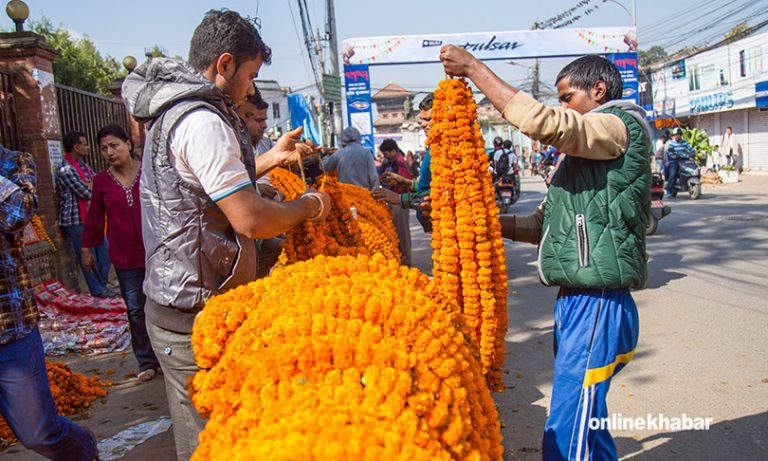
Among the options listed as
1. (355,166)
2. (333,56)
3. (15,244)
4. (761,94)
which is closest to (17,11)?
(355,166)

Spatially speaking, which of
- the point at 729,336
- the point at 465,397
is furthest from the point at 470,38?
the point at 465,397

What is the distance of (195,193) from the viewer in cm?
187

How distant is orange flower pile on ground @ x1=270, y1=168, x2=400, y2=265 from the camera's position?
2754mm

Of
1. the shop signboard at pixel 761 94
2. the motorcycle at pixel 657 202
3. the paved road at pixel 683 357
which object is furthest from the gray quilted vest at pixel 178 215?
the shop signboard at pixel 761 94

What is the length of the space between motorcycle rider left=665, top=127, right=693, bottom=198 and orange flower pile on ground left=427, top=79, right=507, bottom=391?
14363mm

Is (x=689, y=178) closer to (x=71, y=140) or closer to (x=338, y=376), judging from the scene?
(x=71, y=140)

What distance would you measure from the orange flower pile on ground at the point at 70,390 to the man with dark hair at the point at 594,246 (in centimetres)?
359

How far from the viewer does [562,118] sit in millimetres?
2172

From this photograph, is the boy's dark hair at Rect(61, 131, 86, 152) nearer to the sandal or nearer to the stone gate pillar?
the stone gate pillar

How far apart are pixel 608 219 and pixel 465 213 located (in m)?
1.17

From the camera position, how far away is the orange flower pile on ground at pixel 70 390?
4.32 m

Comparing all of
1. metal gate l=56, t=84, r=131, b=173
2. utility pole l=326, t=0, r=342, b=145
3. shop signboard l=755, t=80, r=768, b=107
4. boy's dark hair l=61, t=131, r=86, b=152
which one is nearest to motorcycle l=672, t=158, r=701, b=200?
utility pole l=326, t=0, r=342, b=145

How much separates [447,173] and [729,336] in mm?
3210

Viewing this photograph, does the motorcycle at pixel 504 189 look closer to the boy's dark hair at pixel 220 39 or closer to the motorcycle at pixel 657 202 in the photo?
the motorcycle at pixel 657 202
